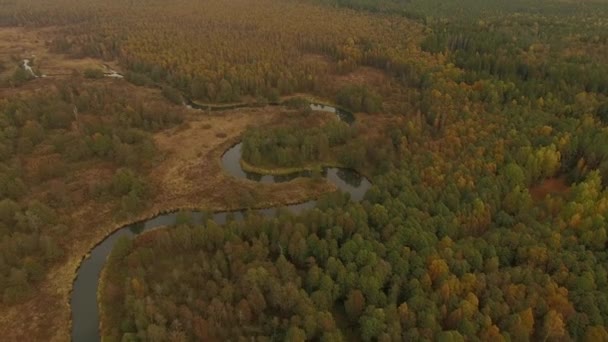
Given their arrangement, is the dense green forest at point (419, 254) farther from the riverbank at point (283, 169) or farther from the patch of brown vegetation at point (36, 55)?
the patch of brown vegetation at point (36, 55)

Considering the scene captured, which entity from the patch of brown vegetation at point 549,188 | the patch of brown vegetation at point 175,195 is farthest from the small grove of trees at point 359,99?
the patch of brown vegetation at point 549,188

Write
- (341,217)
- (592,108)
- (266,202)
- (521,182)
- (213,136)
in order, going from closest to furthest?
(341,217) < (521,182) < (266,202) < (592,108) < (213,136)

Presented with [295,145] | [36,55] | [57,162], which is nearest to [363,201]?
[295,145]

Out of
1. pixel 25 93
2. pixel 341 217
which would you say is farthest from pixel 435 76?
pixel 25 93

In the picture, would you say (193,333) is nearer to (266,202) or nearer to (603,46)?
(266,202)

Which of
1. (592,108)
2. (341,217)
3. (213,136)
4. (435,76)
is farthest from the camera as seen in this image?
(435,76)

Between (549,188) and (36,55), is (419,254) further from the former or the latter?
(36,55)

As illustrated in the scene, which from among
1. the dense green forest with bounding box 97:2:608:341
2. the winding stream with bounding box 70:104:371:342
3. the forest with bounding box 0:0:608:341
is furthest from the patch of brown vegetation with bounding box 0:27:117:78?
the dense green forest with bounding box 97:2:608:341
